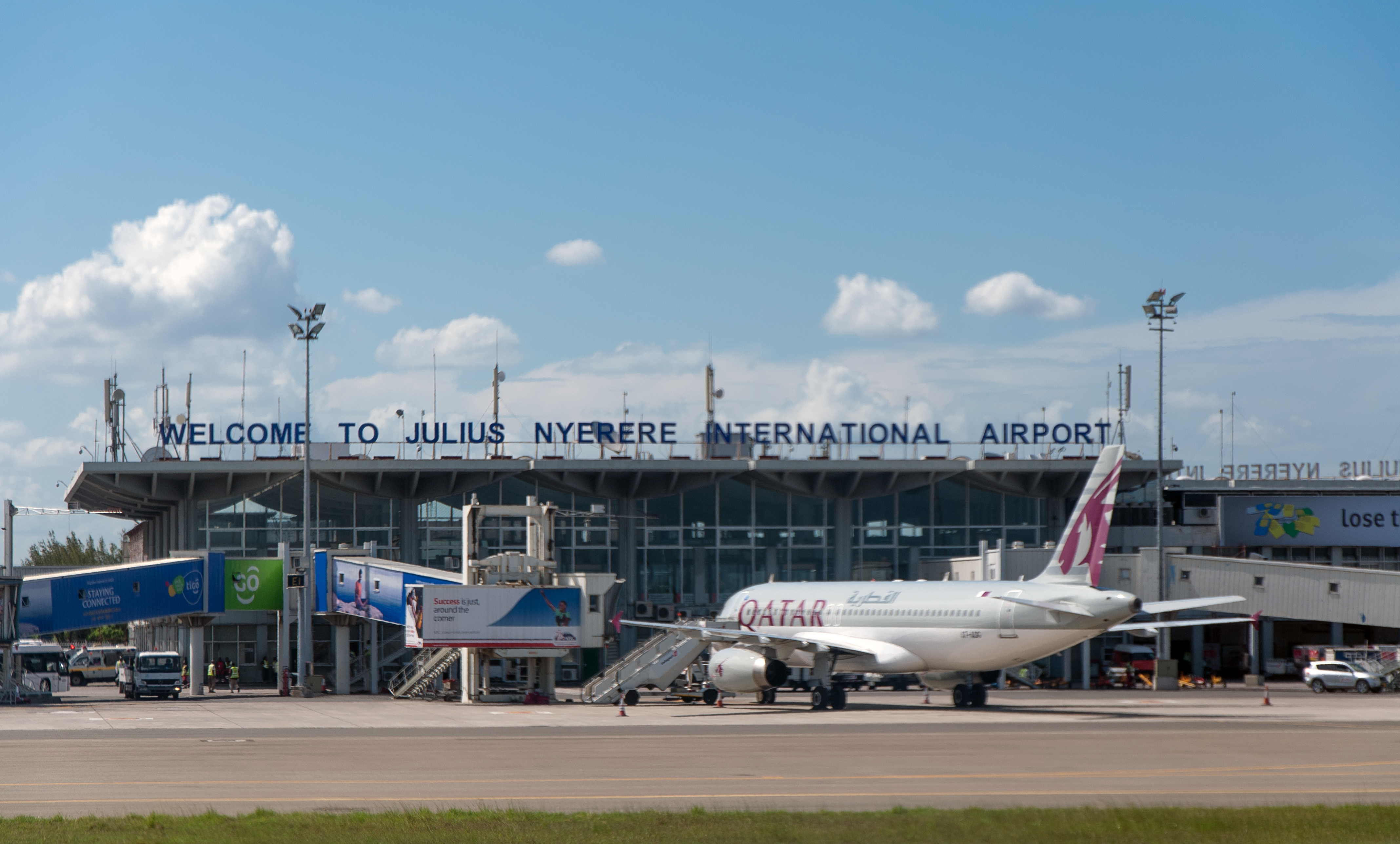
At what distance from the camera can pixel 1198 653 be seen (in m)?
78.2

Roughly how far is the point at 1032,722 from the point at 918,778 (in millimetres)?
16669

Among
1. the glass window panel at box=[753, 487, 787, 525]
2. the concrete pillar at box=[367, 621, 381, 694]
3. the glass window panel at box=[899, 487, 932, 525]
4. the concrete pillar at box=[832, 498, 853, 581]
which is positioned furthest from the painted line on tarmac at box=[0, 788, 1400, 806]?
the glass window panel at box=[899, 487, 932, 525]

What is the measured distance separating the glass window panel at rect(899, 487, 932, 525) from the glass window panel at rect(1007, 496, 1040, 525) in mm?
4642

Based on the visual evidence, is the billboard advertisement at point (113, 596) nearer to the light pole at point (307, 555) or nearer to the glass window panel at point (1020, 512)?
the light pole at point (307, 555)

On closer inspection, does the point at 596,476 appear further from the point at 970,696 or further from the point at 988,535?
the point at 970,696

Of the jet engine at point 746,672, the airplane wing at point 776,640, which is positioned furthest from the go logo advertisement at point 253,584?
the jet engine at point 746,672

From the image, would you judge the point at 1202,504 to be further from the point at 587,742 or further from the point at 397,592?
the point at 587,742

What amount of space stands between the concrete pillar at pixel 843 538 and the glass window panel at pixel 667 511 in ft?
27.8

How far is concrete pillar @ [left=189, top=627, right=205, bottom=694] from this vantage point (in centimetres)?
6462

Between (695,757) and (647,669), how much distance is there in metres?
24.8

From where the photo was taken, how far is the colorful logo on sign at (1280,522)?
80312 millimetres

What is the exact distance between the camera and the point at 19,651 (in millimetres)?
69625

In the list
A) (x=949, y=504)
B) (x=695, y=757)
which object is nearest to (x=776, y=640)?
(x=695, y=757)

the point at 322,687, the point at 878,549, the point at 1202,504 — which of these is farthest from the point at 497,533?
the point at 1202,504
